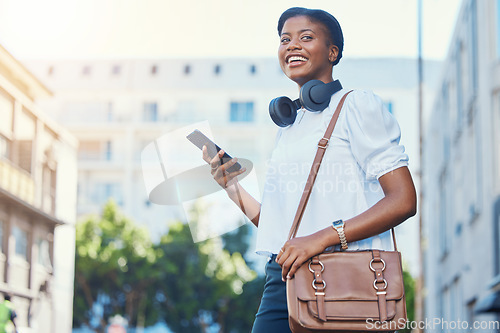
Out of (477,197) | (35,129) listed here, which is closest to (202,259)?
(35,129)

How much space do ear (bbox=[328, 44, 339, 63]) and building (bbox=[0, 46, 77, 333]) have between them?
16.3 metres

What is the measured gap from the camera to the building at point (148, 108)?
51219 millimetres

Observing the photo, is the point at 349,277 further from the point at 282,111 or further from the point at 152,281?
the point at 152,281

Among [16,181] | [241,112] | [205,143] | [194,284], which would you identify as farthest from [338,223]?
[241,112]

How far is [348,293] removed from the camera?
6.30ft

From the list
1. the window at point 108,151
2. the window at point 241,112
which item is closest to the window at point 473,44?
the window at point 241,112

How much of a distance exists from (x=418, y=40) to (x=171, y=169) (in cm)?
2405

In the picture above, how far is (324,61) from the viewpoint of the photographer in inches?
89.0

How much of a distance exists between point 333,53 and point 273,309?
0.71 metres

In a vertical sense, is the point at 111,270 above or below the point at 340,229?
below

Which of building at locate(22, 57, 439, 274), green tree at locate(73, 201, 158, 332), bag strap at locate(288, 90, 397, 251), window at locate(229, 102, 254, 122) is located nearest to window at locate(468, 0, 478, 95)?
bag strap at locate(288, 90, 397, 251)

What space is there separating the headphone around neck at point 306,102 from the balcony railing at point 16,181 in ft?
58.4

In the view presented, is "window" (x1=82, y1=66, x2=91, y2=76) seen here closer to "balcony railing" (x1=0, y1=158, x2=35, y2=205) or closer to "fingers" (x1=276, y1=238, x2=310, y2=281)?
"balcony railing" (x1=0, y1=158, x2=35, y2=205)

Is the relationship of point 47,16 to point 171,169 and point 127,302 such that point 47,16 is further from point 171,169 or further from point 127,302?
point 127,302
